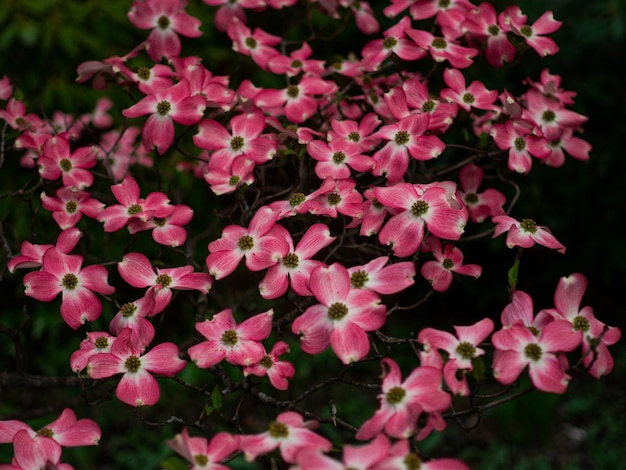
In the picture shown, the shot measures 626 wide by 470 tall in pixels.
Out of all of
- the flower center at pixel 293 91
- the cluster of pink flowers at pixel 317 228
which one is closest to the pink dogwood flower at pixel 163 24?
the cluster of pink flowers at pixel 317 228

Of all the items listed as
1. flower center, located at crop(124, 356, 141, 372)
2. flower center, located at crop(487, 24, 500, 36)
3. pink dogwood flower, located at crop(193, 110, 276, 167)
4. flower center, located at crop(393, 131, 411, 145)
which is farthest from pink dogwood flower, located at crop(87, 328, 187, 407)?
flower center, located at crop(487, 24, 500, 36)

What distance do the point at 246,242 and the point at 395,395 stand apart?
0.30 meters

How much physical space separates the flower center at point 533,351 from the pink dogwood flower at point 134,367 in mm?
409

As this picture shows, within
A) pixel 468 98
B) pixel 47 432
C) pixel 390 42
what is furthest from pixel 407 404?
pixel 390 42

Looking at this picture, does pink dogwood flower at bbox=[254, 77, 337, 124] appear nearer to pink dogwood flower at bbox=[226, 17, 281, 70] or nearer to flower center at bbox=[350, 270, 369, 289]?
pink dogwood flower at bbox=[226, 17, 281, 70]

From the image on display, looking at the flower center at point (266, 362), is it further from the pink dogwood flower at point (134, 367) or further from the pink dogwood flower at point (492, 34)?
the pink dogwood flower at point (492, 34)

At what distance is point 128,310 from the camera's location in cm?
82

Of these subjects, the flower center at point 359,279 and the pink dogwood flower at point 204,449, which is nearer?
the pink dogwood flower at point 204,449

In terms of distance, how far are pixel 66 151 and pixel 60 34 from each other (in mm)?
918

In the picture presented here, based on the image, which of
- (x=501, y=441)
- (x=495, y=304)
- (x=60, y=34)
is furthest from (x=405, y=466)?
(x=495, y=304)

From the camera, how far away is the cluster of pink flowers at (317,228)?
0.71 metres

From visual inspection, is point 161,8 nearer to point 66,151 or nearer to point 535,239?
point 66,151

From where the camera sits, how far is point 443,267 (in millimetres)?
881

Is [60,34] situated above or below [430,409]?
below
